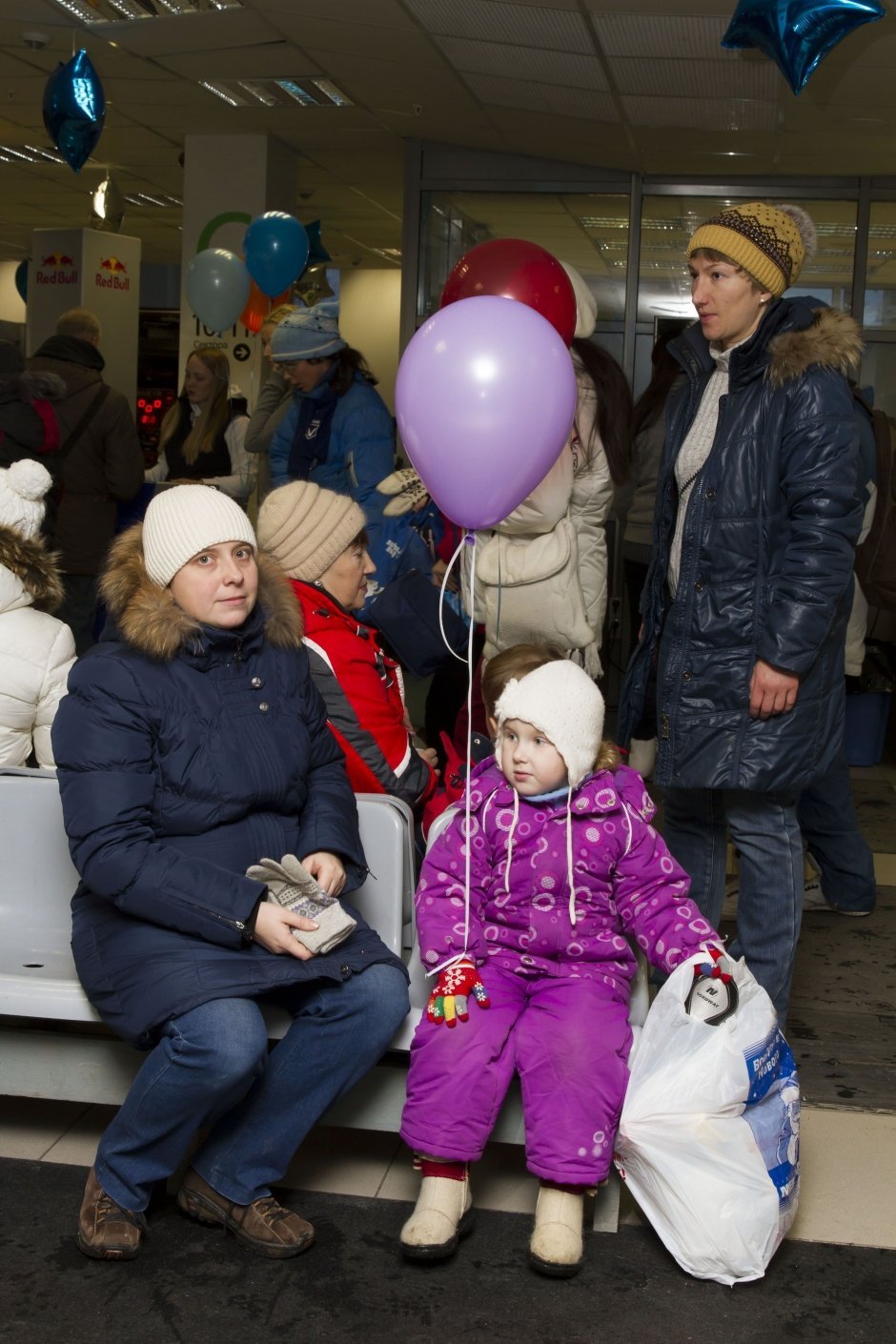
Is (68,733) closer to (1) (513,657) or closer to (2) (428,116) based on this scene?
(1) (513,657)

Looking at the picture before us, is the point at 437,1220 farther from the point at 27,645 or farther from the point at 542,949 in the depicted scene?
the point at 27,645

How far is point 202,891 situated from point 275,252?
5.57 meters

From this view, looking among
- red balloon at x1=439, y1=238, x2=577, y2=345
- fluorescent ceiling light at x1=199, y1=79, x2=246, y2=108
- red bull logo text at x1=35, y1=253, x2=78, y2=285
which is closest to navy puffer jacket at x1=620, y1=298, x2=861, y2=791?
red balloon at x1=439, y1=238, x2=577, y2=345

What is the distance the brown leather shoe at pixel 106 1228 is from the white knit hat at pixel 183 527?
1.09 meters

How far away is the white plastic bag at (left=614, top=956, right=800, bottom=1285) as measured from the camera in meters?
2.37

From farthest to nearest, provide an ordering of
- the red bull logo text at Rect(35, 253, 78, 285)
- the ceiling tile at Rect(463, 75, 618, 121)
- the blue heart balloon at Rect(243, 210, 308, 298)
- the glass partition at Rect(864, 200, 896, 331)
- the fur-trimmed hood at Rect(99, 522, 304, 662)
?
the red bull logo text at Rect(35, 253, 78, 285) < the glass partition at Rect(864, 200, 896, 331) < the blue heart balloon at Rect(243, 210, 308, 298) < the ceiling tile at Rect(463, 75, 618, 121) < the fur-trimmed hood at Rect(99, 522, 304, 662)

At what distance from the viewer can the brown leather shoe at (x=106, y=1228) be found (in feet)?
7.94

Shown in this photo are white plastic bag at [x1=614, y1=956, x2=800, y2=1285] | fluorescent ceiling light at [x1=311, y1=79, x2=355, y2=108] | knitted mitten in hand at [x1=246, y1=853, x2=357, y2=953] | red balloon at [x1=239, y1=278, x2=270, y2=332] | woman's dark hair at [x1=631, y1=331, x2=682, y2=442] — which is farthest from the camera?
red balloon at [x1=239, y1=278, x2=270, y2=332]

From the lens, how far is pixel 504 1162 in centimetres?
282

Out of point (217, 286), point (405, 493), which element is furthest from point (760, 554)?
point (217, 286)

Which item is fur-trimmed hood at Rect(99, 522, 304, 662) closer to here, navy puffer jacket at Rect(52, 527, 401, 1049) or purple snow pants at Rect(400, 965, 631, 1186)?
navy puffer jacket at Rect(52, 527, 401, 1049)

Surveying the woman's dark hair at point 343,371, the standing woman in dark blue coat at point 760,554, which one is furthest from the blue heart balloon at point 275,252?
the standing woman in dark blue coat at point 760,554

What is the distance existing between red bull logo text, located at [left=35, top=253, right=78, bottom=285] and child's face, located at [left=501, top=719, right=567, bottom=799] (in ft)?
28.4

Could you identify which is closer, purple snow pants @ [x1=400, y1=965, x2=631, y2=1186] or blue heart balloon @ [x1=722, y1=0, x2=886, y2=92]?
purple snow pants @ [x1=400, y1=965, x2=631, y2=1186]
